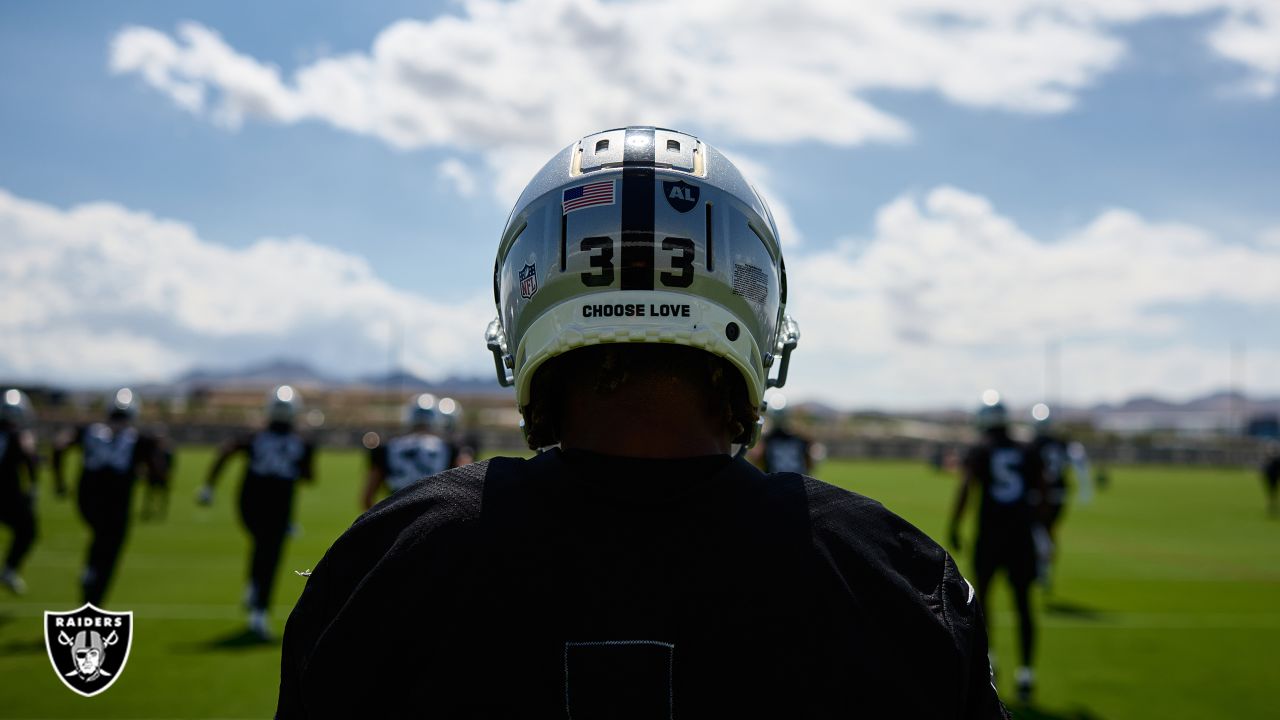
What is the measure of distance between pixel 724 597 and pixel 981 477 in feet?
25.0

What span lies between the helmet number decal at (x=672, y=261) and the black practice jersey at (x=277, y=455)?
883 cm

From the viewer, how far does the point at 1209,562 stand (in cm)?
1545

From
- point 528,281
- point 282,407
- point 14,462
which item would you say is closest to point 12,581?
point 14,462

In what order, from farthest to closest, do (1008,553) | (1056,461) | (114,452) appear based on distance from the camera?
(1056,461)
(114,452)
(1008,553)

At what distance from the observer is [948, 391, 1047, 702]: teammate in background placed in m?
7.84

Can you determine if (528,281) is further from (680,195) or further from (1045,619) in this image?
(1045,619)

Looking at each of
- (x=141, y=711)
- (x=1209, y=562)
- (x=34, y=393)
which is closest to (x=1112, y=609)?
(x=1209, y=562)

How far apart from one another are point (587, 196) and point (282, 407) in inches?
366

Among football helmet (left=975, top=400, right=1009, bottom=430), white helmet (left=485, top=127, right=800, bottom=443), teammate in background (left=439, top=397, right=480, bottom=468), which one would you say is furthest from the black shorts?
white helmet (left=485, top=127, right=800, bottom=443)

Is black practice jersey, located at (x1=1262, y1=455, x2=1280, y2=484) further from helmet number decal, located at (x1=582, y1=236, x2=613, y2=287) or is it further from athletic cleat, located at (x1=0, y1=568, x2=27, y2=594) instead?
helmet number decal, located at (x1=582, y1=236, x2=613, y2=287)

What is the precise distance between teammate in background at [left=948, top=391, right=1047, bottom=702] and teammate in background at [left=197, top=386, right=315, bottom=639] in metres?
6.80

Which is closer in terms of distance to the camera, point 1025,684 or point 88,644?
point 88,644

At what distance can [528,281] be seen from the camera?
181 centimetres

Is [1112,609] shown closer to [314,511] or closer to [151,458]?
[151,458]
